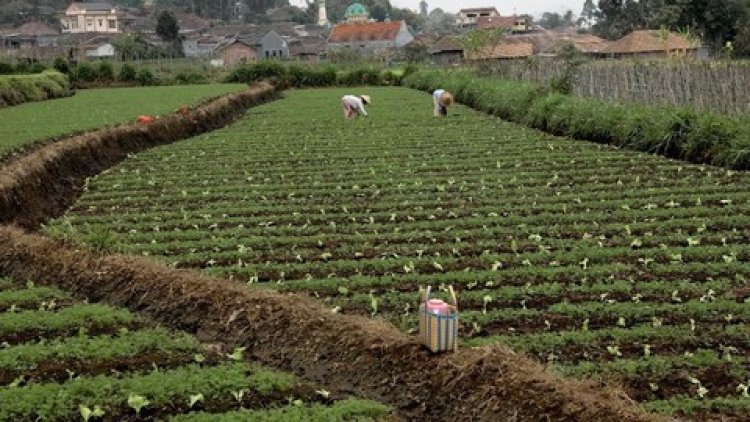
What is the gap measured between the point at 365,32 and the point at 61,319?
77.4 m

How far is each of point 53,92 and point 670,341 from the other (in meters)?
33.6

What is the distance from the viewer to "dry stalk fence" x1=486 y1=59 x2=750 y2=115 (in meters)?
16.5

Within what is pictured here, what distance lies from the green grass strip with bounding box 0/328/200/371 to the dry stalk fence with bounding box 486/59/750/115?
44.5 feet

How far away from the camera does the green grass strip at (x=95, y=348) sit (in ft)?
19.9

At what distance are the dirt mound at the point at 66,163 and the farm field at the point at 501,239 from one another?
23.1 inches

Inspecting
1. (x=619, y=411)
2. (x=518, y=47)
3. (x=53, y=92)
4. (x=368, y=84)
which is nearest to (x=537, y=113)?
(x=619, y=411)

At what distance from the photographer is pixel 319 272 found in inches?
336

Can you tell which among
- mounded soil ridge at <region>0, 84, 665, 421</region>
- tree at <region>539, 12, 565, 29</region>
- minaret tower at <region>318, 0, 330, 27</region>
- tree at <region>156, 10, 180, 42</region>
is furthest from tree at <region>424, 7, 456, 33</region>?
mounded soil ridge at <region>0, 84, 665, 421</region>

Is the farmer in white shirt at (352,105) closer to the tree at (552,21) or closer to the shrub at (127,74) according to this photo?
the shrub at (127,74)

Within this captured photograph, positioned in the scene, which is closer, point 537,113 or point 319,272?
point 319,272

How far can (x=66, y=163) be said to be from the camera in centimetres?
1523

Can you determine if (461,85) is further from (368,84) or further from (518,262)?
(518,262)

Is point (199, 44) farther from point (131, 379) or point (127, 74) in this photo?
point (131, 379)

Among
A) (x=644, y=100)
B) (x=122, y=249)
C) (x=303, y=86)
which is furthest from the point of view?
(x=303, y=86)
